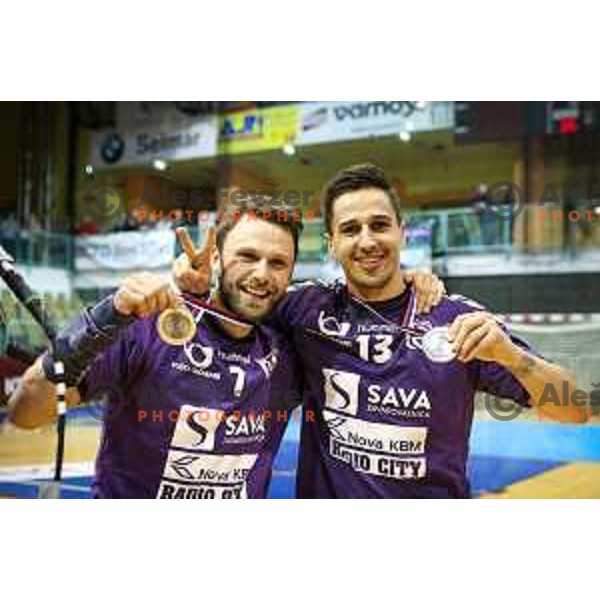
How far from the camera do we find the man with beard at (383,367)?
262 cm

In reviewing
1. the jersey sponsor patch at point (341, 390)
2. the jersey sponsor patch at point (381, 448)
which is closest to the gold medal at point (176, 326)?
the jersey sponsor patch at point (341, 390)

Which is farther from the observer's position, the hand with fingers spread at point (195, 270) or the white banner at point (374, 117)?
the white banner at point (374, 117)

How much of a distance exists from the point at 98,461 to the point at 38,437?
25 cm

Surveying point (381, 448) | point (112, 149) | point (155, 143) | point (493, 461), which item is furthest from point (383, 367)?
point (112, 149)

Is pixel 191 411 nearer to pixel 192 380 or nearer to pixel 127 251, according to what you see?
pixel 192 380

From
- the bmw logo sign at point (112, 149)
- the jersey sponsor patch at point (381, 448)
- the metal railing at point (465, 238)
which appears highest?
the bmw logo sign at point (112, 149)

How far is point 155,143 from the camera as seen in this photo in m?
3.00

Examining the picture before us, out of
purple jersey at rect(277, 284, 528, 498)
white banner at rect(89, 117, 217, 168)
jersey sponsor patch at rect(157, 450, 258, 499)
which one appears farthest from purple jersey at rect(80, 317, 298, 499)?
white banner at rect(89, 117, 217, 168)

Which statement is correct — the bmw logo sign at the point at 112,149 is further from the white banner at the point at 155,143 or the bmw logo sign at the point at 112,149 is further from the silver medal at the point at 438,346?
the silver medal at the point at 438,346

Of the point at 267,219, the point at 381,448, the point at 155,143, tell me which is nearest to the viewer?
the point at 381,448

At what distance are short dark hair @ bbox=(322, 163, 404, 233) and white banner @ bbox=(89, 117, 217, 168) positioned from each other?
1.71 ft

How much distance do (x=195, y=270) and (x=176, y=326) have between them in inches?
7.6

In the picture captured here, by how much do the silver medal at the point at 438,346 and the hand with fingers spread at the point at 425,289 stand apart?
8cm

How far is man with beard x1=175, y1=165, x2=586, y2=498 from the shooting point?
2619mm
